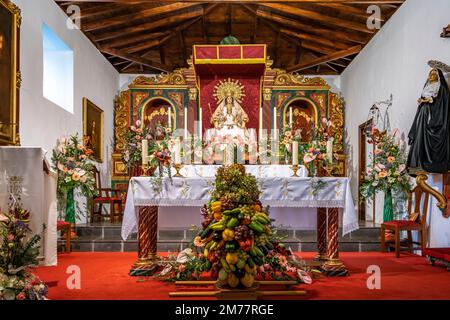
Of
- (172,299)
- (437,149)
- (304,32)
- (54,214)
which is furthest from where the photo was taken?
(304,32)

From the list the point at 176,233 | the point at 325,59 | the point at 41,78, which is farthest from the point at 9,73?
the point at 325,59

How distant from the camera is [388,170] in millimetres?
6371

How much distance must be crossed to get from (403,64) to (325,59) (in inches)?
122

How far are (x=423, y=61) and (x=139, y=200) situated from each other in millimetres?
4698

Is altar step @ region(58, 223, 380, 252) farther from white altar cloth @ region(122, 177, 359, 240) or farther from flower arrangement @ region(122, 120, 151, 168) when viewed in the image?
flower arrangement @ region(122, 120, 151, 168)

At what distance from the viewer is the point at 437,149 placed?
16.4 ft

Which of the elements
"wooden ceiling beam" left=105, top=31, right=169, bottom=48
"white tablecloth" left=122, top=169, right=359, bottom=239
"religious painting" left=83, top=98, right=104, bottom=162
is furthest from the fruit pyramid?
"wooden ceiling beam" left=105, top=31, right=169, bottom=48

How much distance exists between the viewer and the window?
7.27 m

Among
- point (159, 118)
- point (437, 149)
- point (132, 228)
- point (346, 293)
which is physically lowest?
point (346, 293)

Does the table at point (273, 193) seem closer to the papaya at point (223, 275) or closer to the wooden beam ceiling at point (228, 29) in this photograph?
the papaya at point (223, 275)

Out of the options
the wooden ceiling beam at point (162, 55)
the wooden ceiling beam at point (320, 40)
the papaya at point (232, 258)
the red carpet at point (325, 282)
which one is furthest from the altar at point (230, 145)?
the wooden ceiling beam at point (320, 40)

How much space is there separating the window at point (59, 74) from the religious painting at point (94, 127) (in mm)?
636
